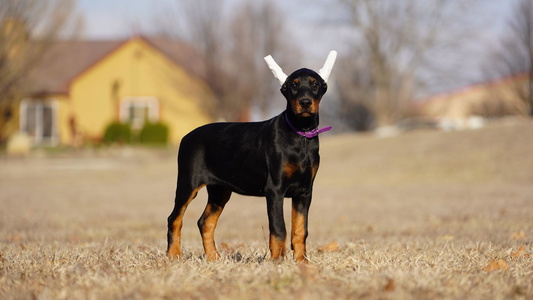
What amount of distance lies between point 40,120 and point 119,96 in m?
4.85

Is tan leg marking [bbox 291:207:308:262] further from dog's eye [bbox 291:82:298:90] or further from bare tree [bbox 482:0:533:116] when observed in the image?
bare tree [bbox 482:0:533:116]

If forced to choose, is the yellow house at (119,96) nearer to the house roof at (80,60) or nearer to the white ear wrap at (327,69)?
the house roof at (80,60)

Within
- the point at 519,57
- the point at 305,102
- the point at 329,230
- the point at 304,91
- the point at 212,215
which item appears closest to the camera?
the point at 305,102

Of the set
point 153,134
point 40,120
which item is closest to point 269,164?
point 153,134

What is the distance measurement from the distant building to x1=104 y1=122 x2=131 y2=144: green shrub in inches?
727

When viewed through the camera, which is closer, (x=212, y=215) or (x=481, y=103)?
(x=212, y=215)

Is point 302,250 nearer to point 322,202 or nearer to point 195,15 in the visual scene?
point 322,202

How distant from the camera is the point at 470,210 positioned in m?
12.9

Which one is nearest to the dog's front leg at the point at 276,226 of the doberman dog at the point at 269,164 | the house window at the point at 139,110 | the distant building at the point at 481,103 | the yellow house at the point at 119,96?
the doberman dog at the point at 269,164

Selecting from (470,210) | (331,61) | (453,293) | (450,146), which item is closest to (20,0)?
(450,146)

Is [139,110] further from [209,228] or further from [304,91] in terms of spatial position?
[304,91]

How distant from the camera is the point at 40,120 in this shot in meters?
43.5

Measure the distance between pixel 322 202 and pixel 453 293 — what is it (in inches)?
458

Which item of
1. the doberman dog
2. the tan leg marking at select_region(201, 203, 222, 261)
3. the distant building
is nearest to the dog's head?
the doberman dog
